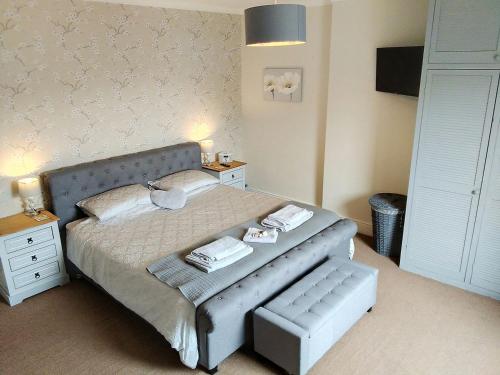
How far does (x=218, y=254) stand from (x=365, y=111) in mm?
2335

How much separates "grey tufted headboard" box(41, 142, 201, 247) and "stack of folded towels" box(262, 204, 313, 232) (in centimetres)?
151

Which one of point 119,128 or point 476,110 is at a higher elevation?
point 476,110

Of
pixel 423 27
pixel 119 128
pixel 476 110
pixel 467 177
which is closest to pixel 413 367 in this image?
pixel 467 177

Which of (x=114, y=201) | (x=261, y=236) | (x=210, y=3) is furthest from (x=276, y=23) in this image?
(x=210, y=3)

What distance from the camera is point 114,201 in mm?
3543

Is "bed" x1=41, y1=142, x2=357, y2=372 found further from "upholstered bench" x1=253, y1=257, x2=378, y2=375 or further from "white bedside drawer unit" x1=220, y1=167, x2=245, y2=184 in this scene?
"white bedside drawer unit" x1=220, y1=167, x2=245, y2=184

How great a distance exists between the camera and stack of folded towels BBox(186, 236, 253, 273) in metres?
2.60

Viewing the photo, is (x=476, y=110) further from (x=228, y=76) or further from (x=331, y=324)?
(x=228, y=76)

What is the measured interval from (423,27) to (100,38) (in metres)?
2.89

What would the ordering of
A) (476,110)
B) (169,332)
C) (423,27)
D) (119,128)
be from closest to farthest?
(169,332) → (476,110) → (423,27) → (119,128)

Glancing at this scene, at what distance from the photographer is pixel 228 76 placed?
5.00 metres

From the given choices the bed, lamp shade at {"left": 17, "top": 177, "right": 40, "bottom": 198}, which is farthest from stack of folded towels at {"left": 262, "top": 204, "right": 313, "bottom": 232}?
lamp shade at {"left": 17, "top": 177, "right": 40, "bottom": 198}

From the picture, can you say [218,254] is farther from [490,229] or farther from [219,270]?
[490,229]

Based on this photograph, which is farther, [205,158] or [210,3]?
[205,158]
